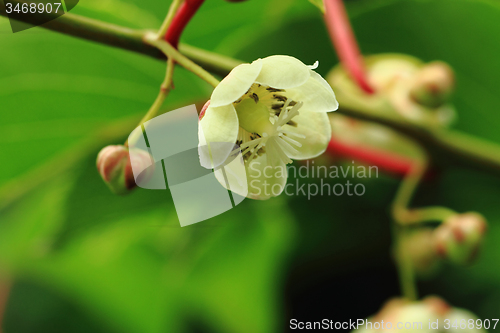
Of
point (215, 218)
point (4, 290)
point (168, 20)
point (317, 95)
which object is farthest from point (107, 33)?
point (4, 290)

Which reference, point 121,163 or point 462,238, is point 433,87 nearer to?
point 462,238

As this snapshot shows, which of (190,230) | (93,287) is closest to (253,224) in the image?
(190,230)

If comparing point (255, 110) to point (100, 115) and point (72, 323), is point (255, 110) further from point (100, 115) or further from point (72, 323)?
point (72, 323)

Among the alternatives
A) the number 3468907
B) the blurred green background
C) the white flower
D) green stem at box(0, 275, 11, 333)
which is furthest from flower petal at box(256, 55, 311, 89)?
green stem at box(0, 275, 11, 333)

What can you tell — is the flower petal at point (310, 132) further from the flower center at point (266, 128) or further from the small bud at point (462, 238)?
the small bud at point (462, 238)

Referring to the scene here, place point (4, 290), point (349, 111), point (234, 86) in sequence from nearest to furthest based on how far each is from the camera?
point (234, 86) < point (349, 111) < point (4, 290)

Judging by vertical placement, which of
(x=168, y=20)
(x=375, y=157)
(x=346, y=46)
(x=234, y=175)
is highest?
(x=346, y=46)

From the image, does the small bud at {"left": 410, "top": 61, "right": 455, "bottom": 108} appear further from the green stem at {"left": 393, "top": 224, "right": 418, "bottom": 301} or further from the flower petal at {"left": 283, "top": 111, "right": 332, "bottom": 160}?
the flower petal at {"left": 283, "top": 111, "right": 332, "bottom": 160}
